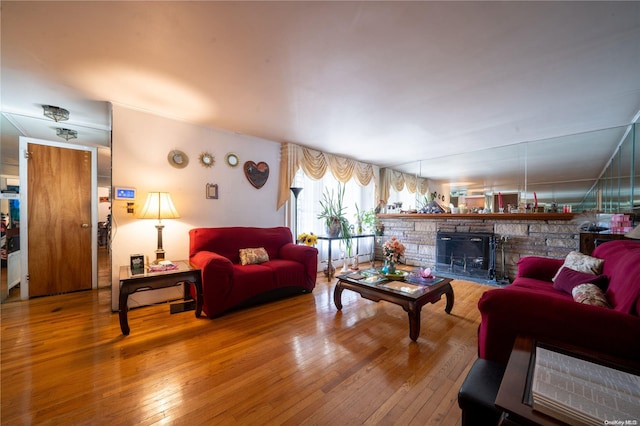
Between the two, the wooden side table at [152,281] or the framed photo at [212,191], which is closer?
the wooden side table at [152,281]

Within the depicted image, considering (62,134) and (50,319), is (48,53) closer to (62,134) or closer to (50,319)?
(62,134)

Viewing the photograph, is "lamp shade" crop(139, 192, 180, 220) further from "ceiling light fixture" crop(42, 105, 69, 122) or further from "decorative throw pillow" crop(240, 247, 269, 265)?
"ceiling light fixture" crop(42, 105, 69, 122)

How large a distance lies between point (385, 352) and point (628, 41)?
9.63ft

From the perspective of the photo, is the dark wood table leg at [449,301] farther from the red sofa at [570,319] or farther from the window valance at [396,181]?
the window valance at [396,181]

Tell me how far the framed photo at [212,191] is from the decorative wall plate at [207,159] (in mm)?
288

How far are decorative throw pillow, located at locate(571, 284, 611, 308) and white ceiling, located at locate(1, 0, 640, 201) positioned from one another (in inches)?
68.9

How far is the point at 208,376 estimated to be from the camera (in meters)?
1.70

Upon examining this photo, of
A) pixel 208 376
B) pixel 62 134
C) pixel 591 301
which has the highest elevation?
pixel 62 134

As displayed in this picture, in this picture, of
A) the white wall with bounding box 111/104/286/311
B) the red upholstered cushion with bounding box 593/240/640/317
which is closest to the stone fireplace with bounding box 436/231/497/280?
the red upholstered cushion with bounding box 593/240/640/317

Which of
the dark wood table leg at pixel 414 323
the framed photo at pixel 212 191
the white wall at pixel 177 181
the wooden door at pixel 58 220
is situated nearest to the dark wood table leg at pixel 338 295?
the dark wood table leg at pixel 414 323

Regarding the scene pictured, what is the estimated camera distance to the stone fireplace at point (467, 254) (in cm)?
414

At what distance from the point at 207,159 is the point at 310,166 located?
1765 millimetres

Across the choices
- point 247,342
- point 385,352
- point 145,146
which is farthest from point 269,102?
point 385,352

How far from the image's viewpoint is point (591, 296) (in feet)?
4.91
